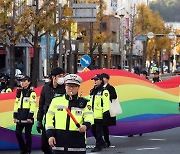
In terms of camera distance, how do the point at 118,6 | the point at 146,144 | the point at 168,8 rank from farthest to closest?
the point at 168,8 < the point at 118,6 < the point at 146,144

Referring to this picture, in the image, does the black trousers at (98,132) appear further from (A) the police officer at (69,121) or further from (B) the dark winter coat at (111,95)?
(A) the police officer at (69,121)

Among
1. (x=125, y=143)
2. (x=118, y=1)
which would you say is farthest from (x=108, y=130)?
(x=118, y=1)

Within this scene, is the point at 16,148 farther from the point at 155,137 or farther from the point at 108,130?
the point at 155,137

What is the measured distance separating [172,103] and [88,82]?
2571mm

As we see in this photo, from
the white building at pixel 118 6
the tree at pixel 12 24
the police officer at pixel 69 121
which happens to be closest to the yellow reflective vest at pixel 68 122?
the police officer at pixel 69 121

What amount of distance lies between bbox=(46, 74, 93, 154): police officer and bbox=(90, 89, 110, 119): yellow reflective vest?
241 inches

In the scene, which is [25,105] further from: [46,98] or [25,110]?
[46,98]

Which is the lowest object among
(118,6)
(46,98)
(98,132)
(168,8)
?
(98,132)

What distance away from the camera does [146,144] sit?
50.9ft

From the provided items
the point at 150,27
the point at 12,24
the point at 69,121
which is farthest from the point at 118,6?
the point at 69,121

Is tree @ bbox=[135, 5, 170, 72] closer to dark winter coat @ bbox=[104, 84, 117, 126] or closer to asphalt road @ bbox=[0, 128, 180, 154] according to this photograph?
asphalt road @ bbox=[0, 128, 180, 154]

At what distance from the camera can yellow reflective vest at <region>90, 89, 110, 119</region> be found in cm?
1402

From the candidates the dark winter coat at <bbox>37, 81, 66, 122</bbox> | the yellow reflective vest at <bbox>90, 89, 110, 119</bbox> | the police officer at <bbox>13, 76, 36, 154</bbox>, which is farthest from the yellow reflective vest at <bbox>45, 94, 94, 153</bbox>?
the yellow reflective vest at <bbox>90, 89, 110, 119</bbox>

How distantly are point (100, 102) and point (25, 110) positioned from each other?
6.37ft
